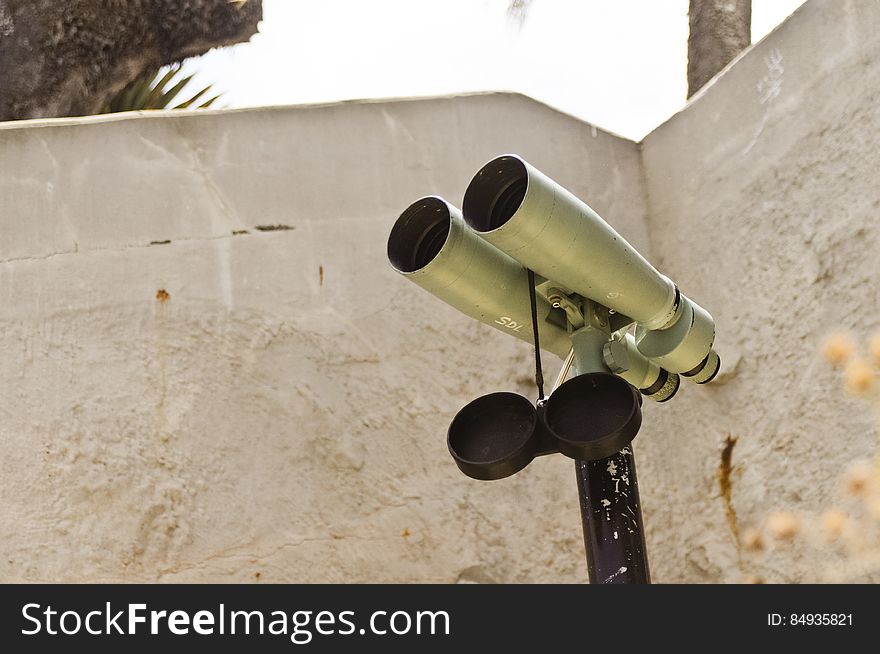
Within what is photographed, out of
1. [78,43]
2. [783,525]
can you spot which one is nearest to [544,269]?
[783,525]

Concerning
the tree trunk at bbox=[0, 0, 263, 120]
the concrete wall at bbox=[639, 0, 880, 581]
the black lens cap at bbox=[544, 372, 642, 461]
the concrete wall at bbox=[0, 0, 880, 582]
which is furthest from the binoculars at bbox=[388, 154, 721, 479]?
the tree trunk at bbox=[0, 0, 263, 120]

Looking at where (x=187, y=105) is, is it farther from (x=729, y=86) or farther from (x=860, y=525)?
(x=860, y=525)

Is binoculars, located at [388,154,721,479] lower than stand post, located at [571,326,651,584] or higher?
higher

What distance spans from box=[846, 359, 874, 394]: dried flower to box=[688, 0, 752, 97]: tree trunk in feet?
7.97

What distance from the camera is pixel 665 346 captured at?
225 cm

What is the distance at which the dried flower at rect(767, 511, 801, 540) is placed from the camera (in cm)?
341

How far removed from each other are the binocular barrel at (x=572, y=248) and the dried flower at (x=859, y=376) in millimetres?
1234

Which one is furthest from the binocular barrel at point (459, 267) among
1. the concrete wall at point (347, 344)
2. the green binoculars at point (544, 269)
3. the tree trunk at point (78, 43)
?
the tree trunk at point (78, 43)

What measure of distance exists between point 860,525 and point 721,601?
4.98 feet

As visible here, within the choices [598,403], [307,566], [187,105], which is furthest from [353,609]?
[187,105]

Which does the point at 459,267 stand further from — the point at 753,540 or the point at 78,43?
the point at 78,43

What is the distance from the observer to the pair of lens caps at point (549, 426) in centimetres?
186

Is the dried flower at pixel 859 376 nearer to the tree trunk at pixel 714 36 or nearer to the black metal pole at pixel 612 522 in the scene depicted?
the black metal pole at pixel 612 522

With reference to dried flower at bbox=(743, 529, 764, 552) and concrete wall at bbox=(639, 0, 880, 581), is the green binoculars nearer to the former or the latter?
concrete wall at bbox=(639, 0, 880, 581)
